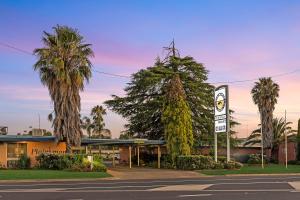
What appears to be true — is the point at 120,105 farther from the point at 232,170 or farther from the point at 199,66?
the point at 232,170

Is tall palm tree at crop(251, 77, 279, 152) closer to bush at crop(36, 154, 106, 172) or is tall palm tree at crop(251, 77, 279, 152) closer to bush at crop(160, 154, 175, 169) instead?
bush at crop(160, 154, 175, 169)

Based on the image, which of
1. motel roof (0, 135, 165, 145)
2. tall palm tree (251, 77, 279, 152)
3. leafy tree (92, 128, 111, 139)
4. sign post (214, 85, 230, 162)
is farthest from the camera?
leafy tree (92, 128, 111, 139)

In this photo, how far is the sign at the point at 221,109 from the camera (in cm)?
4631

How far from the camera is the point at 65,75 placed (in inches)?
1845

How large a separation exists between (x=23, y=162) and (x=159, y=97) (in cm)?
1888

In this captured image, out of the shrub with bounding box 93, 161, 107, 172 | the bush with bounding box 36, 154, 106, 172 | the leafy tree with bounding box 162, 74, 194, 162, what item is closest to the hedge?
the leafy tree with bounding box 162, 74, 194, 162

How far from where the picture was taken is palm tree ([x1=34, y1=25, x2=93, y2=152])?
47.2 meters

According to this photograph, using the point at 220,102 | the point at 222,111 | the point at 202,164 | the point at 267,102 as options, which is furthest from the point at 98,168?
the point at 267,102

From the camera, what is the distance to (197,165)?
153ft

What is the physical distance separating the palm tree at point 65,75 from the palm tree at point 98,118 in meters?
67.7

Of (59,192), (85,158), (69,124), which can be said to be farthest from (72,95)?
(59,192)

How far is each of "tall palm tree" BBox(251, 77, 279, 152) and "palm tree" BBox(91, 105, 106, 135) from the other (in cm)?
5031

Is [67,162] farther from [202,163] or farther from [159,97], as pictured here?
[159,97]

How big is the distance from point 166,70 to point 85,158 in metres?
19.8
